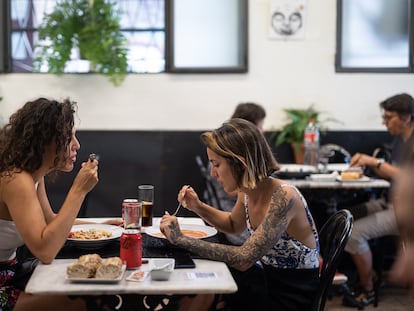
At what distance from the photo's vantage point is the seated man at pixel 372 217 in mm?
4086

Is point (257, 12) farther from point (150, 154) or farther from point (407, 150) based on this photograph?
point (407, 150)

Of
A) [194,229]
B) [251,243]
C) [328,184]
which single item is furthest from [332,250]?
[328,184]

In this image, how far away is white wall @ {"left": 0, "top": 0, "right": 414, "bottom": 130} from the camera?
193 inches

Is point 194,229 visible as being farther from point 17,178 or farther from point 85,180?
point 17,178

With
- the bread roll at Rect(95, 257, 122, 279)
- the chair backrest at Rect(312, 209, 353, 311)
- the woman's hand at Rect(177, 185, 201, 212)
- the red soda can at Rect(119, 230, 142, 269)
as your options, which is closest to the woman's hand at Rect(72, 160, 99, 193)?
the red soda can at Rect(119, 230, 142, 269)

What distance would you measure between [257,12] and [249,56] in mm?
362

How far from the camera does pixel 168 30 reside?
489 cm

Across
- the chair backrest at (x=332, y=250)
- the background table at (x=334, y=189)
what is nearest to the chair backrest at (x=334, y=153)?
the background table at (x=334, y=189)

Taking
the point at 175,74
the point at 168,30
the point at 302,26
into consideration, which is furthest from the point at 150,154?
the point at 302,26

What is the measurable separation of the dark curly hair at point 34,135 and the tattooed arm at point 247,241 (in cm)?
52

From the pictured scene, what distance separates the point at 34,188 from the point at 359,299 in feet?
8.79

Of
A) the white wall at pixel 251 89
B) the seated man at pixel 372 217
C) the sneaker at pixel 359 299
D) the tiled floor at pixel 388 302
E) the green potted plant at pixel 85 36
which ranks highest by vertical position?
the green potted plant at pixel 85 36

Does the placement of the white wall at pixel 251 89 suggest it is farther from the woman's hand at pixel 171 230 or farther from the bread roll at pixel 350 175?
the woman's hand at pixel 171 230

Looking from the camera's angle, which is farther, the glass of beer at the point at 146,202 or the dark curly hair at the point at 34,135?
the glass of beer at the point at 146,202
